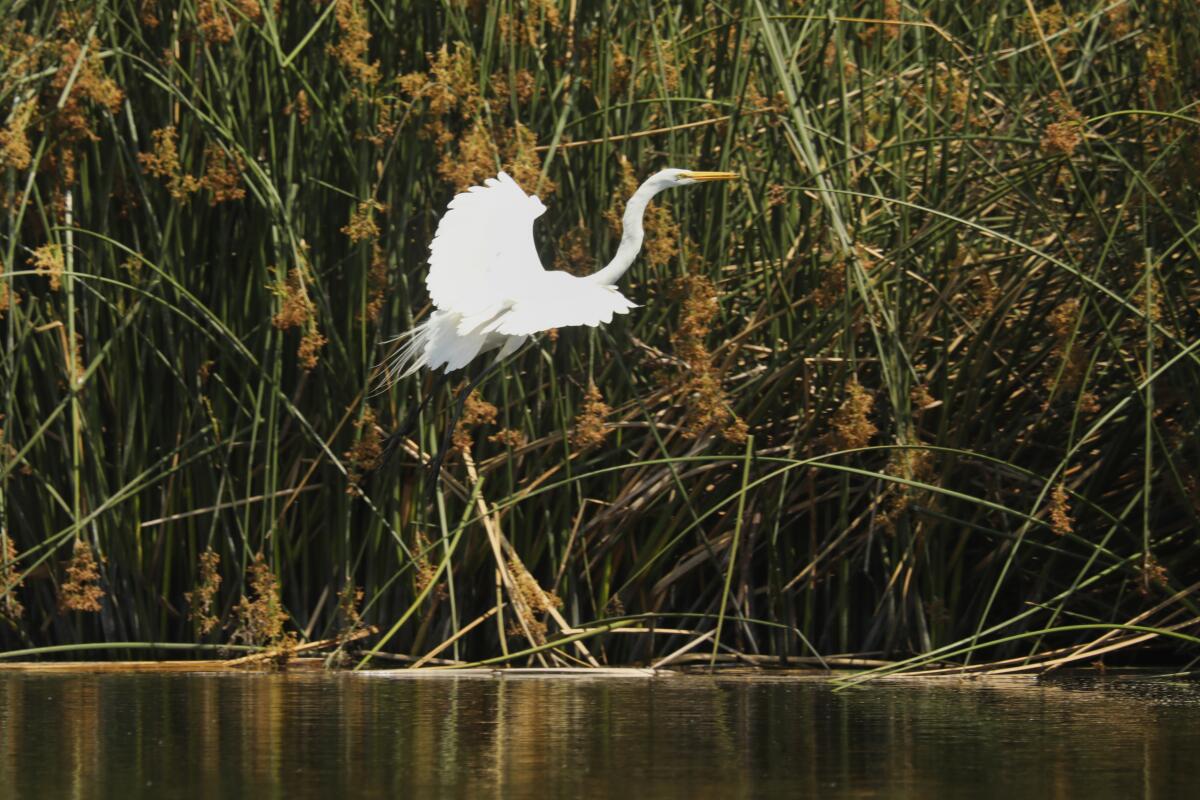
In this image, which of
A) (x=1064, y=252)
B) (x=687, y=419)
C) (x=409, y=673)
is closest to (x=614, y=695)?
(x=409, y=673)

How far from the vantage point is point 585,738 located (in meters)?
4.68

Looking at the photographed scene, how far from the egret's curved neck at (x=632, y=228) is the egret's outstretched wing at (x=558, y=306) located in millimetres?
68

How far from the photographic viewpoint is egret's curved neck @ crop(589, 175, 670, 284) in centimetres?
612

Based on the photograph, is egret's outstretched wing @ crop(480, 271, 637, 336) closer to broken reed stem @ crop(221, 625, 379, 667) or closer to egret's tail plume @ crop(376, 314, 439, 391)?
egret's tail plume @ crop(376, 314, 439, 391)

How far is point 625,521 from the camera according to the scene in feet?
21.4

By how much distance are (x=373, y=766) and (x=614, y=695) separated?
4.87 feet

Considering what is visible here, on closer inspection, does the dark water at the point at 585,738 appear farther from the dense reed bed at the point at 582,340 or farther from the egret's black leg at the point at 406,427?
the egret's black leg at the point at 406,427

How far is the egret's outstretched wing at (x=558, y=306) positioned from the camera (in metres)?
5.58

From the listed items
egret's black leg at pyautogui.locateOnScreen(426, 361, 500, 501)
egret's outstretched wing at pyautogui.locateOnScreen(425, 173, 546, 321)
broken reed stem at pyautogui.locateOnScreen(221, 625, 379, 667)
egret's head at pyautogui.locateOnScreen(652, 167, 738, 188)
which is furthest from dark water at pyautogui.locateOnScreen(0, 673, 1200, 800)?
egret's head at pyautogui.locateOnScreen(652, 167, 738, 188)

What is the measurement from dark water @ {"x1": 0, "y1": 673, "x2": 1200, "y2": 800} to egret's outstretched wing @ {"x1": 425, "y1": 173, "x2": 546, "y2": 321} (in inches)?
47.7

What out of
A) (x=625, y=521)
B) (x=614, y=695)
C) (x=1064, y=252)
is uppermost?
(x=1064, y=252)

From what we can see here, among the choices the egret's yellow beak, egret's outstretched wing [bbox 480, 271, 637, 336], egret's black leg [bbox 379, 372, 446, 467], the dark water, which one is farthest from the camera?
egret's black leg [bbox 379, 372, 446, 467]

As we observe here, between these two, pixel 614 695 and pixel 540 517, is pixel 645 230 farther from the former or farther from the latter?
pixel 614 695

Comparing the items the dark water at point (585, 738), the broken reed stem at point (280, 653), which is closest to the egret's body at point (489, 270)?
the broken reed stem at point (280, 653)
